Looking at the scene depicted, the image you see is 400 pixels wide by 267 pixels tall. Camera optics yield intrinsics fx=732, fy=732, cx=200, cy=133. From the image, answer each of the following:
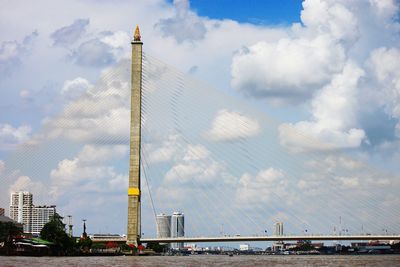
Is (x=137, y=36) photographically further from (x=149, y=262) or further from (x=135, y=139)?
(x=149, y=262)

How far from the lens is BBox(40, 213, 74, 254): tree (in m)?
112

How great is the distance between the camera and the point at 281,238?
122 m

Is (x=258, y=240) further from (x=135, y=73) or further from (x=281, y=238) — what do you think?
(x=135, y=73)

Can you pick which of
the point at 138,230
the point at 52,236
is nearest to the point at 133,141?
the point at 138,230

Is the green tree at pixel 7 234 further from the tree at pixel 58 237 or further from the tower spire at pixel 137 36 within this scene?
the tower spire at pixel 137 36

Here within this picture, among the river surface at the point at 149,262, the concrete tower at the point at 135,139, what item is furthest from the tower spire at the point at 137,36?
the river surface at the point at 149,262

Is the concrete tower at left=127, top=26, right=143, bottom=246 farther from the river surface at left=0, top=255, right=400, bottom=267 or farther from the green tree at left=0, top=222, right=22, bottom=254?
the green tree at left=0, top=222, right=22, bottom=254

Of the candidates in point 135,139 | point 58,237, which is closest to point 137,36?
point 135,139

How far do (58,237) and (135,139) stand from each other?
919 inches

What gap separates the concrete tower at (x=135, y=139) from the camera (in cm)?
9931

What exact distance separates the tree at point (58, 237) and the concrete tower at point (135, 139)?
14.8 meters

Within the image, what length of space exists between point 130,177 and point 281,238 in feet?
108

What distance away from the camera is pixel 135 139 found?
100500 millimetres

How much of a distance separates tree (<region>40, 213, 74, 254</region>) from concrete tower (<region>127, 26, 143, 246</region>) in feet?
48.7
